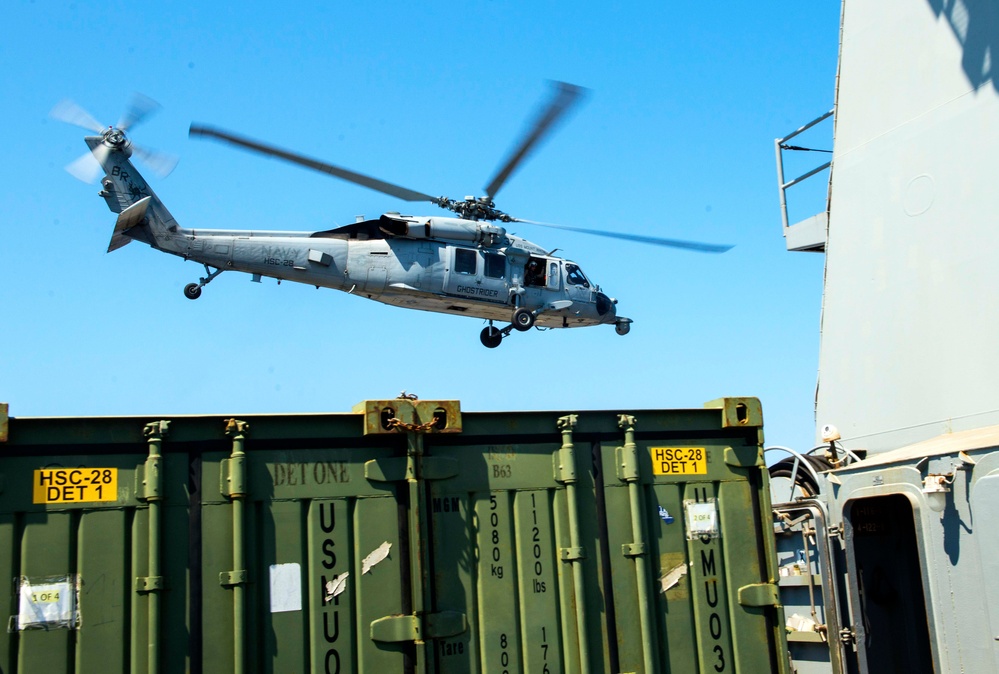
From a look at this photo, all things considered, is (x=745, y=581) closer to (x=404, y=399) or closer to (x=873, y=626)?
(x=873, y=626)

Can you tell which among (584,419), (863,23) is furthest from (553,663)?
(863,23)

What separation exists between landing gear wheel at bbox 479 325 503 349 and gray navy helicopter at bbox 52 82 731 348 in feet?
0.08

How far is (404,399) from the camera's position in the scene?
6055 mm

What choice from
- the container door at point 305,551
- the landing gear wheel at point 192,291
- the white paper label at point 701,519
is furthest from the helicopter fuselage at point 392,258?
the container door at point 305,551

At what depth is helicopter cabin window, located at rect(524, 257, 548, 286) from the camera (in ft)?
71.1

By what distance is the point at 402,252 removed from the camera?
2023 cm

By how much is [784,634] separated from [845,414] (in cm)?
353

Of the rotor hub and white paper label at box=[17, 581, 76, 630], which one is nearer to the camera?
white paper label at box=[17, 581, 76, 630]

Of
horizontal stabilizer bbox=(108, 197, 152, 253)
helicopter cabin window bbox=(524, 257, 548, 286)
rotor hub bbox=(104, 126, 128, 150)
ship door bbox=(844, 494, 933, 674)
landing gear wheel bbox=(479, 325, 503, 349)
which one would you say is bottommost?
ship door bbox=(844, 494, 933, 674)

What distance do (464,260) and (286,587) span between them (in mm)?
15404

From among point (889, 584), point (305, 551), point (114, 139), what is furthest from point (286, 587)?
point (114, 139)

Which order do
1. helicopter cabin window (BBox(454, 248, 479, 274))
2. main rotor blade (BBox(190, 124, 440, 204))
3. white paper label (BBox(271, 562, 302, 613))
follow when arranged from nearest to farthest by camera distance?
1. white paper label (BBox(271, 562, 302, 613))
2. main rotor blade (BBox(190, 124, 440, 204))
3. helicopter cabin window (BBox(454, 248, 479, 274))

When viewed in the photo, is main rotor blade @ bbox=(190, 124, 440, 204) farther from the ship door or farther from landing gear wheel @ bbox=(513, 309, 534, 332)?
the ship door

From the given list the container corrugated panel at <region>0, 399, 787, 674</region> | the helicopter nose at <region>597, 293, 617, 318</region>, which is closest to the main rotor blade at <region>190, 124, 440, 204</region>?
the helicopter nose at <region>597, 293, 617, 318</region>
